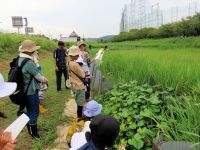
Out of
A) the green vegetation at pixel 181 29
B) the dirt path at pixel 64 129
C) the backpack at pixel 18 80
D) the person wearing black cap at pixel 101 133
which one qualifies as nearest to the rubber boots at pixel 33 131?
the dirt path at pixel 64 129

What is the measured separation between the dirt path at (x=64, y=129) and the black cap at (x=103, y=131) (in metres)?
2.45

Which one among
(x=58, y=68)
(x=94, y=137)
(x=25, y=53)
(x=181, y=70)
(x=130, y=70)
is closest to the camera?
(x=94, y=137)

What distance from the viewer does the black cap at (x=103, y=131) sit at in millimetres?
2326

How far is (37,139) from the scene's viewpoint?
4.96 m

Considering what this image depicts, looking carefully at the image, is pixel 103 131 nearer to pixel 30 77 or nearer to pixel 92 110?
pixel 92 110

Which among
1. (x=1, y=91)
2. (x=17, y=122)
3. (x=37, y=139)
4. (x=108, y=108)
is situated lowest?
(x=37, y=139)

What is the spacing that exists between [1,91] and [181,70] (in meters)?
3.30

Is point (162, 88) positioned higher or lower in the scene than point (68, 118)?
higher

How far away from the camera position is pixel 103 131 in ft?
7.62

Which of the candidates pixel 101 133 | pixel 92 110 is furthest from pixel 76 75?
pixel 101 133

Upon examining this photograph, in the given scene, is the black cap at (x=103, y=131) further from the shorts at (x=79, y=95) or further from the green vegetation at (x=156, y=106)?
the shorts at (x=79, y=95)

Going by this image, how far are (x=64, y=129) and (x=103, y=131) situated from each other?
3320mm

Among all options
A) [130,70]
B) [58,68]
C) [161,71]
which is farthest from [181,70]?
[58,68]

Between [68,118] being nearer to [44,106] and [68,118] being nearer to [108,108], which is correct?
[44,106]
